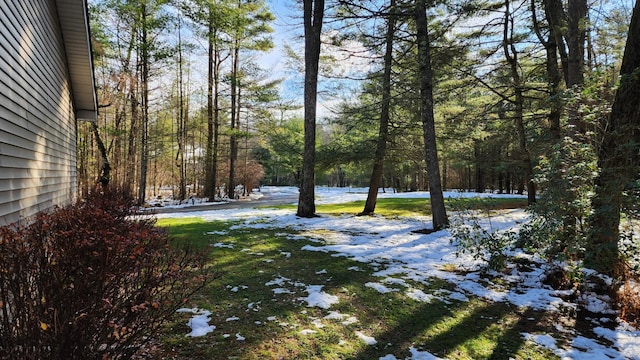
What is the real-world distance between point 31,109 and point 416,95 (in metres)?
9.34

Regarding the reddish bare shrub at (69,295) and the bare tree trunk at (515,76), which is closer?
the reddish bare shrub at (69,295)

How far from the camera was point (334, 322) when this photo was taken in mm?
3422

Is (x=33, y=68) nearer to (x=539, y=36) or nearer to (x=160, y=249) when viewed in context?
(x=160, y=249)

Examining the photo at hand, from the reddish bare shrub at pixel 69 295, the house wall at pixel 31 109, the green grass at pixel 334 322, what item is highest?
the house wall at pixel 31 109

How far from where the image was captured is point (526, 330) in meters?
3.59

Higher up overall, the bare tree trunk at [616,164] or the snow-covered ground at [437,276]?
the bare tree trunk at [616,164]

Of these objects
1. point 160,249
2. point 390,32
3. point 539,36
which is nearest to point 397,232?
point 390,32

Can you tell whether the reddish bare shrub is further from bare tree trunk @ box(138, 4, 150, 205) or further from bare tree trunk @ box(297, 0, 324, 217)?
bare tree trunk @ box(138, 4, 150, 205)

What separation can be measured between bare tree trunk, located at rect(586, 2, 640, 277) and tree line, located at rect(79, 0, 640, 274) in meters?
0.02

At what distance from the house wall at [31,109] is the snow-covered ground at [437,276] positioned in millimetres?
2759

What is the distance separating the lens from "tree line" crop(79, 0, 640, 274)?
14.1 feet

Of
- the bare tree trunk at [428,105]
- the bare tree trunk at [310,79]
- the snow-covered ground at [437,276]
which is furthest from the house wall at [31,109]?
the bare tree trunk at [428,105]

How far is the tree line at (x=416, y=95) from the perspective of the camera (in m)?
4.30

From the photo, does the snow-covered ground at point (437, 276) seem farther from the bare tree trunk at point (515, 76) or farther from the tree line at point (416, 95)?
the bare tree trunk at point (515, 76)
